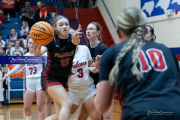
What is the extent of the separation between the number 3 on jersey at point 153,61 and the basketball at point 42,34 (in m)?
1.96

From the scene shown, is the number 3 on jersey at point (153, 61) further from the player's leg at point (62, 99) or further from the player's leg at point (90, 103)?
the player's leg at point (90, 103)

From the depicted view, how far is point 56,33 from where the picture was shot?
355cm

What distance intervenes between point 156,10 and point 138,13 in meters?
7.32

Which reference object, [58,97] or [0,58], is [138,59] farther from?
[0,58]

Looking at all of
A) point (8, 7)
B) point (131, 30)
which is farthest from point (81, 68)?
point (8, 7)

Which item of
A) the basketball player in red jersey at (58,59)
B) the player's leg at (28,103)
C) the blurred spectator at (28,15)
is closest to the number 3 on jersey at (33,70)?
→ the player's leg at (28,103)

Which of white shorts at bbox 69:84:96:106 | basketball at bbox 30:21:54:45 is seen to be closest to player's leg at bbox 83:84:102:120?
white shorts at bbox 69:84:96:106

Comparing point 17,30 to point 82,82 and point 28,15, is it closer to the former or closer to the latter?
point 28,15

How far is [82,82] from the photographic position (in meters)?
3.71

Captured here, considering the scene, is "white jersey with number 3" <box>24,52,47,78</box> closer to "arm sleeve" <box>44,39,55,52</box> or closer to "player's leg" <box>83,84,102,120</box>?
"player's leg" <box>83,84,102,120</box>

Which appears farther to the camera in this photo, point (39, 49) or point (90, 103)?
point (90, 103)

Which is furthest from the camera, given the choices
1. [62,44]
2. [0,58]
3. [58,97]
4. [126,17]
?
[0,58]

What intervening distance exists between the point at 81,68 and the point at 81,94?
0.41 meters

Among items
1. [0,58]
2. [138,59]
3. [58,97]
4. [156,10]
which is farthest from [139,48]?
[156,10]
